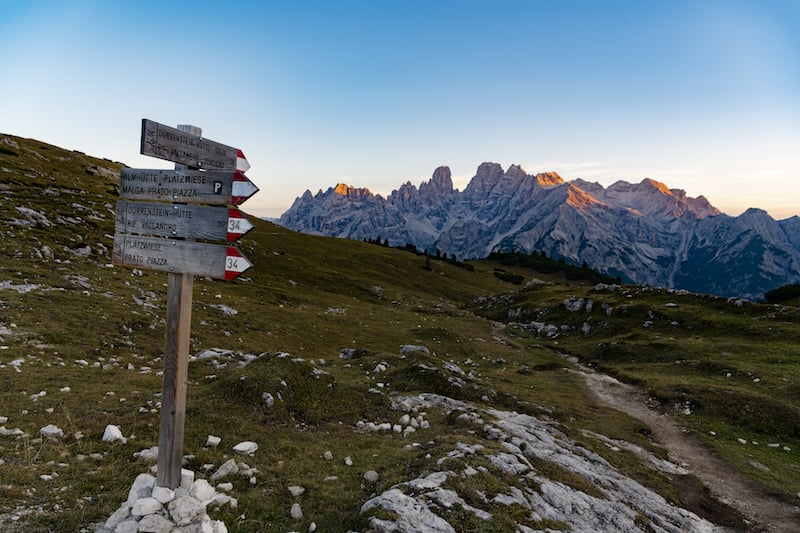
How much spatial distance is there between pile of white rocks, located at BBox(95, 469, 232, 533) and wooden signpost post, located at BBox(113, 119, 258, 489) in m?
0.33

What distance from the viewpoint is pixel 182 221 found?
8578 mm

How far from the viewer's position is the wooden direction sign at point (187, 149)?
315 inches

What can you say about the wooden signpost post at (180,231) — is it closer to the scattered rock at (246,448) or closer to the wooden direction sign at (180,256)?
the wooden direction sign at (180,256)

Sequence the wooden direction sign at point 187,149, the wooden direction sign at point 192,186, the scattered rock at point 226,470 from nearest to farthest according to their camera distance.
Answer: the wooden direction sign at point 187,149 < the wooden direction sign at point 192,186 < the scattered rock at point 226,470

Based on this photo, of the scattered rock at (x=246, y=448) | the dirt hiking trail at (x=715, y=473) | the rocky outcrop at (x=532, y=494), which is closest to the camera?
the rocky outcrop at (x=532, y=494)

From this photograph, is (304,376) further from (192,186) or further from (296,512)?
(192,186)

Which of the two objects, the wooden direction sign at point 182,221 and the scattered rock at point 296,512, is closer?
the wooden direction sign at point 182,221

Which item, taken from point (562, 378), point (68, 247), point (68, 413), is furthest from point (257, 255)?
point (68, 413)

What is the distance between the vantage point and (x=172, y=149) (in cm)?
832

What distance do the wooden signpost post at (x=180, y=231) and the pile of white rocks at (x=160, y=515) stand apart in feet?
1.07

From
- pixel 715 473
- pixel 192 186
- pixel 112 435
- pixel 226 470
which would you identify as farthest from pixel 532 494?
pixel 715 473

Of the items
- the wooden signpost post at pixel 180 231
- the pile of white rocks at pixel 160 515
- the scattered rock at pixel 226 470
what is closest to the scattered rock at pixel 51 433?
the scattered rock at pixel 226 470

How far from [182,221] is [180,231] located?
218mm

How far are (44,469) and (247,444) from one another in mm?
4846
